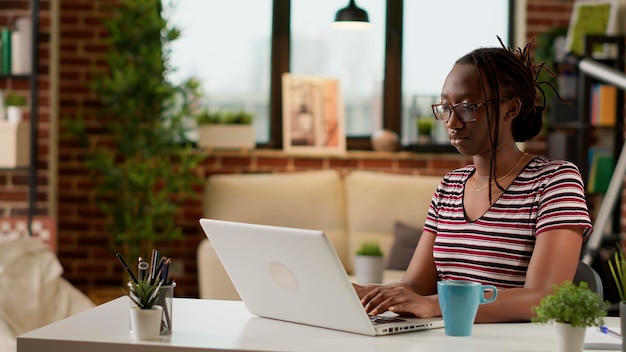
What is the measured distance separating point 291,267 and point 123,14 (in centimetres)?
368

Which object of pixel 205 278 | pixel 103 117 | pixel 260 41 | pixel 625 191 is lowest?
pixel 205 278

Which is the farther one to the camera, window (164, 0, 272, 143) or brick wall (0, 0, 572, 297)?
window (164, 0, 272, 143)

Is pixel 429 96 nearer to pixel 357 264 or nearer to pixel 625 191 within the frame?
pixel 625 191

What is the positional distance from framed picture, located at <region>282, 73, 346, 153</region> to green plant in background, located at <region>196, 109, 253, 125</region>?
253 millimetres

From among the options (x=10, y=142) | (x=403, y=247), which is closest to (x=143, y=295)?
(x=403, y=247)

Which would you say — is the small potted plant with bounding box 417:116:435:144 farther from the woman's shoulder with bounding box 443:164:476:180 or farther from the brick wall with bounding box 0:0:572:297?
the woman's shoulder with bounding box 443:164:476:180

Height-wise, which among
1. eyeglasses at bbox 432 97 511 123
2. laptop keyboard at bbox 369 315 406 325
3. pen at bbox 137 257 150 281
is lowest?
laptop keyboard at bbox 369 315 406 325

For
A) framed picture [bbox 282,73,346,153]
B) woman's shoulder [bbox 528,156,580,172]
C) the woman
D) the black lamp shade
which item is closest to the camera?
the woman

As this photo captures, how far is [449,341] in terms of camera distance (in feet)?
5.14

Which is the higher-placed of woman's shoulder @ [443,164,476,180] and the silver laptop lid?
woman's shoulder @ [443,164,476,180]

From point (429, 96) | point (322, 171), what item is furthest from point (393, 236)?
point (429, 96)

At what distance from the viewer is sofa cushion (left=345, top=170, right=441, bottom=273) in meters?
5.02

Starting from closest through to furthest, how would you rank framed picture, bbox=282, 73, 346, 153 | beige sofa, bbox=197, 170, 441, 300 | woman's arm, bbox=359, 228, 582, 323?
woman's arm, bbox=359, 228, 582, 323, beige sofa, bbox=197, 170, 441, 300, framed picture, bbox=282, 73, 346, 153

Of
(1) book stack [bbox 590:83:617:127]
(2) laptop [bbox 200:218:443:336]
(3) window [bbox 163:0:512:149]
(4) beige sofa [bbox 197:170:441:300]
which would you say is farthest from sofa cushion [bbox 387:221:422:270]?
(2) laptop [bbox 200:218:443:336]
